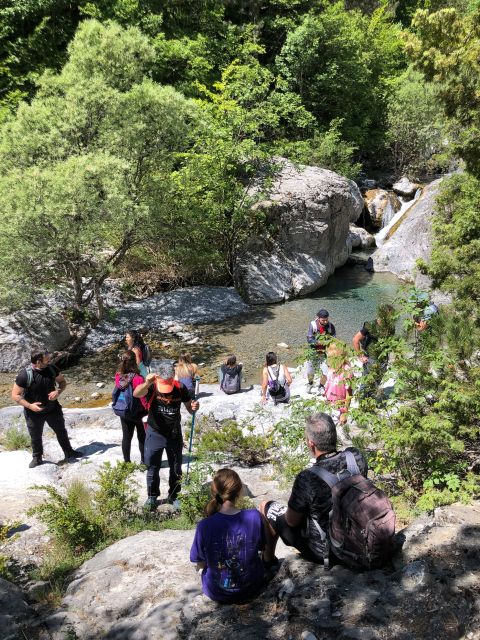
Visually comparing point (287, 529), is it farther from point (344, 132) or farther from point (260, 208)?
point (344, 132)

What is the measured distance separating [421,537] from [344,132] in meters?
27.9

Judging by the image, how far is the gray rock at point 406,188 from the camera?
25922 millimetres

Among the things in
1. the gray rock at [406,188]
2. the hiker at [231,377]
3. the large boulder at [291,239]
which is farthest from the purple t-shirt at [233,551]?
the gray rock at [406,188]

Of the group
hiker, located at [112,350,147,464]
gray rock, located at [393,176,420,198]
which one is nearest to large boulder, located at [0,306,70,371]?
hiker, located at [112,350,147,464]

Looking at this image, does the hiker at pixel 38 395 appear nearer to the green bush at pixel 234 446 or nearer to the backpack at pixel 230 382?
the green bush at pixel 234 446

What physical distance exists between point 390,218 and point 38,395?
71.3ft

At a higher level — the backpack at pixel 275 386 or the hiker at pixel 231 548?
the hiker at pixel 231 548

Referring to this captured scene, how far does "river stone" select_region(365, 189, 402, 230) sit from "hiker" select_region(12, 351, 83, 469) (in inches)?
838

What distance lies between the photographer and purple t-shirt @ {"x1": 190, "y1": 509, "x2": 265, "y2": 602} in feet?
10.8

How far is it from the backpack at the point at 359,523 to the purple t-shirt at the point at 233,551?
0.53 meters

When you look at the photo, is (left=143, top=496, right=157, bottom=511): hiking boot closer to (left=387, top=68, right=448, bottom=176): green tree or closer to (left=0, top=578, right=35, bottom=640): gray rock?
(left=0, top=578, right=35, bottom=640): gray rock

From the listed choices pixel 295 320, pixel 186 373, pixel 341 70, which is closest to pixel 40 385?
pixel 186 373

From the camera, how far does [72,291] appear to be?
14.1 metres

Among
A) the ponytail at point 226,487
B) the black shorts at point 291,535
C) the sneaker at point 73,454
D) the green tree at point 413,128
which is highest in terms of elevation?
the green tree at point 413,128
